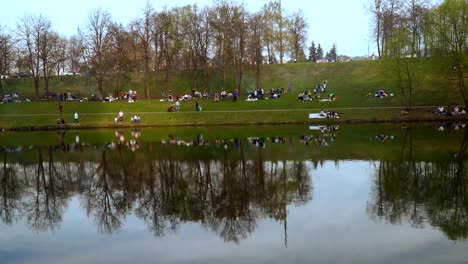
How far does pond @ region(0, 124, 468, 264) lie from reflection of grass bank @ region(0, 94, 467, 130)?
24.5 meters

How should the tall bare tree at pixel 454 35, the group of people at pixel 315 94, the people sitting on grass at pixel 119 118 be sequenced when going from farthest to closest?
the group of people at pixel 315 94 < the people sitting on grass at pixel 119 118 < the tall bare tree at pixel 454 35

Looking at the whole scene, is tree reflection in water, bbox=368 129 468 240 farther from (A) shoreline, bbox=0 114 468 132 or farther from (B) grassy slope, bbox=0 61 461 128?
(B) grassy slope, bbox=0 61 461 128

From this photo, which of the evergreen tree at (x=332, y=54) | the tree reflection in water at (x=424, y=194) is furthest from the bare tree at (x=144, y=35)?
the evergreen tree at (x=332, y=54)

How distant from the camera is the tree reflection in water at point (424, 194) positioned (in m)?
15.5

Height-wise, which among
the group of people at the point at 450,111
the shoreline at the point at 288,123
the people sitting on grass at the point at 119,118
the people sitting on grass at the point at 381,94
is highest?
the people sitting on grass at the point at 381,94

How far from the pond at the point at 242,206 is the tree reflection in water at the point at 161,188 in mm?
58

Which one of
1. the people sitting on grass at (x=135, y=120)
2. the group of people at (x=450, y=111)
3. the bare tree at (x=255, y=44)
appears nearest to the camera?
the group of people at (x=450, y=111)

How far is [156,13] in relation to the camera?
75.8 meters

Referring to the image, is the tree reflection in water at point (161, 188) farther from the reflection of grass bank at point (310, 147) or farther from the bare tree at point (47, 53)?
the bare tree at point (47, 53)

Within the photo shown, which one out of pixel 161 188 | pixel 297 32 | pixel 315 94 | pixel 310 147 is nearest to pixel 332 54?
pixel 297 32

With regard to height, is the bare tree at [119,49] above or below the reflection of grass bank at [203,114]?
above

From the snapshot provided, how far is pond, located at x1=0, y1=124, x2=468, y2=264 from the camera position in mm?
13570

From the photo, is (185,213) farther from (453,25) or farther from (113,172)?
(453,25)

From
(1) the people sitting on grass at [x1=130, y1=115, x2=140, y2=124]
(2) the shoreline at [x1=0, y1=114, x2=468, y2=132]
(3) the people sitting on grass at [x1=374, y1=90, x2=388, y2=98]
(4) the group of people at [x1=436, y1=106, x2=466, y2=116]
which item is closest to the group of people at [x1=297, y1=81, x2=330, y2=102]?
(3) the people sitting on grass at [x1=374, y1=90, x2=388, y2=98]
